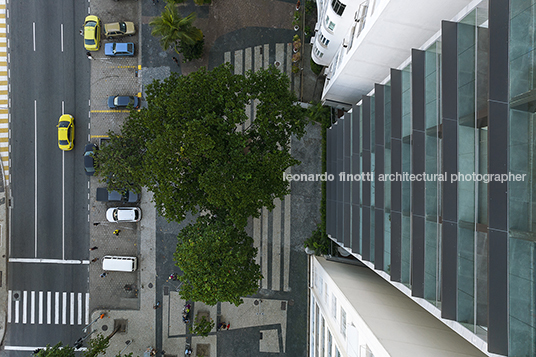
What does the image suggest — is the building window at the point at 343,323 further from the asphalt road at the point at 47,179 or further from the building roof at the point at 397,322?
the asphalt road at the point at 47,179

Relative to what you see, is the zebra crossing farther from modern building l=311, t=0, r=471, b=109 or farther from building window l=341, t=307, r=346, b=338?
modern building l=311, t=0, r=471, b=109

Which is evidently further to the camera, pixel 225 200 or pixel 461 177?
pixel 225 200

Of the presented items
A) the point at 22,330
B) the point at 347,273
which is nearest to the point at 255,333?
the point at 347,273

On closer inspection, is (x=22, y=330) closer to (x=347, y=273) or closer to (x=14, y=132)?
(x=14, y=132)

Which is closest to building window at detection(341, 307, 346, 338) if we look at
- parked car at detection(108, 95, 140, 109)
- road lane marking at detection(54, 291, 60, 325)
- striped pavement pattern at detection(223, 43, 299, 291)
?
striped pavement pattern at detection(223, 43, 299, 291)

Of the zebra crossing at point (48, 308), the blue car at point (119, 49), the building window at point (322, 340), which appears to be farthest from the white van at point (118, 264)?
the blue car at point (119, 49)

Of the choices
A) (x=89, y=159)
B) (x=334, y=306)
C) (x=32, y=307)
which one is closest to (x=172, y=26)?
(x=89, y=159)
